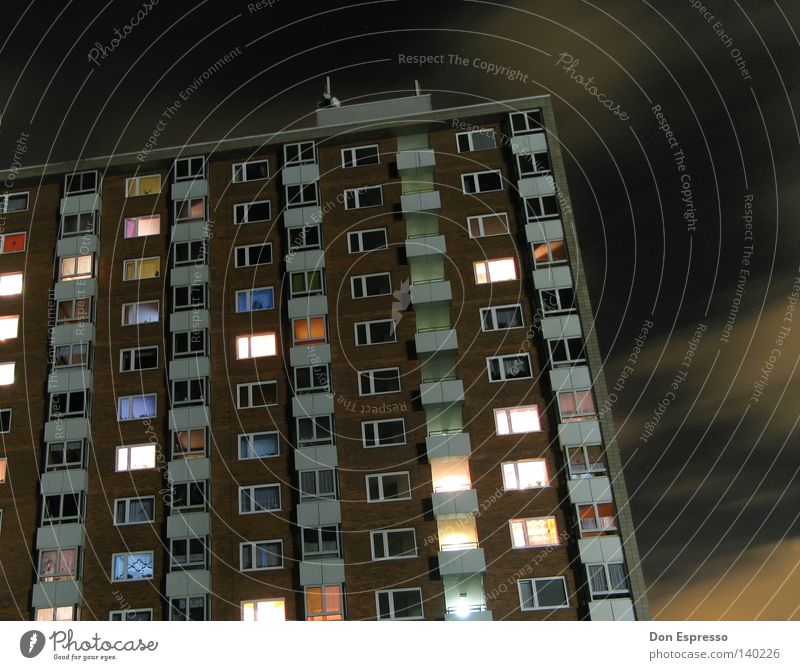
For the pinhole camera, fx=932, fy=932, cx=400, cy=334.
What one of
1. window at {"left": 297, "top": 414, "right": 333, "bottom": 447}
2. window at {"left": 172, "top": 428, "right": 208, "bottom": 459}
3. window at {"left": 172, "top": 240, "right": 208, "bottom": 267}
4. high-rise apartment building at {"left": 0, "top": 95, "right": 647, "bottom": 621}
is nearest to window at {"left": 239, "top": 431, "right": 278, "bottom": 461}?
high-rise apartment building at {"left": 0, "top": 95, "right": 647, "bottom": 621}

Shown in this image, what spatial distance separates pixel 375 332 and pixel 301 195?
963cm

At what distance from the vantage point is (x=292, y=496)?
152 feet

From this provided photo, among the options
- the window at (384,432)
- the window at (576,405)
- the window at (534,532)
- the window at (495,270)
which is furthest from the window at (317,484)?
the window at (495,270)

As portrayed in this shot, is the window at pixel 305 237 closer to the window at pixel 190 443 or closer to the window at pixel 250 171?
the window at pixel 250 171

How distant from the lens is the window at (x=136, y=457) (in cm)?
4772

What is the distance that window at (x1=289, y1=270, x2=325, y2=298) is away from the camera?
167ft

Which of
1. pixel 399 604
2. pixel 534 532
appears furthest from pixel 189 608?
pixel 534 532

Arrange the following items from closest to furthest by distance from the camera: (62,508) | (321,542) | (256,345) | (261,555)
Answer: (321,542), (261,555), (62,508), (256,345)

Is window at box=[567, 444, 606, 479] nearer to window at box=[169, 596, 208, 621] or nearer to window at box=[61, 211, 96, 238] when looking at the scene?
window at box=[169, 596, 208, 621]

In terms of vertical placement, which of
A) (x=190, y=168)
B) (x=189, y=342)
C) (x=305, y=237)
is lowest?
(x=189, y=342)

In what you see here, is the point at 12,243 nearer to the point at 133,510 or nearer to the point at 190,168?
the point at 190,168

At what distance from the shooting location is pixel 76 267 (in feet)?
173

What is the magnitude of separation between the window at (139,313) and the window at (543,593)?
958 inches

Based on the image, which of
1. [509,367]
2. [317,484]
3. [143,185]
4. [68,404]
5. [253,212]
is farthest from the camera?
[143,185]
